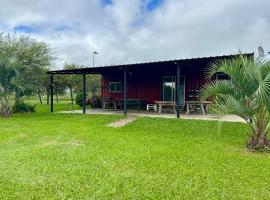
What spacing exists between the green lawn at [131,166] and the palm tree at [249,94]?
44 cm

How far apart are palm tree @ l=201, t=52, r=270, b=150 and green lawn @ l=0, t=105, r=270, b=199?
0.44 metres

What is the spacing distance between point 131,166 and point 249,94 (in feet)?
9.91

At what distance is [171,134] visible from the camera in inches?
369

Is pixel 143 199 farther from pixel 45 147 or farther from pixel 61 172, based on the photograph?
pixel 45 147

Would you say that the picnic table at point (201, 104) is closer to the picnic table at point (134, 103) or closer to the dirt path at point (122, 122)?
the dirt path at point (122, 122)

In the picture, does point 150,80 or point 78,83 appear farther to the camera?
point 78,83

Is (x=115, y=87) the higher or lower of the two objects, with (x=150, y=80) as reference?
lower

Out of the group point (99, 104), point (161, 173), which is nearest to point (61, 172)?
point (161, 173)

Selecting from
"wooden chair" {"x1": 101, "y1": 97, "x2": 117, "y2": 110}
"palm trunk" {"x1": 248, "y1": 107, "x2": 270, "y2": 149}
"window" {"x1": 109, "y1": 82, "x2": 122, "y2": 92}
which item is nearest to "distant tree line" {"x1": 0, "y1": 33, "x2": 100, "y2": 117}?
"wooden chair" {"x1": 101, "y1": 97, "x2": 117, "y2": 110}

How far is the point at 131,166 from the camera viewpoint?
5641 mm

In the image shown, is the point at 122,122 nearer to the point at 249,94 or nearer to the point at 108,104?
the point at 249,94

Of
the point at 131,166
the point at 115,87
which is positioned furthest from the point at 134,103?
the point at 131,166

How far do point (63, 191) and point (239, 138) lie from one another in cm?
584

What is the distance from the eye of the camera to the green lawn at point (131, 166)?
14.2ft
